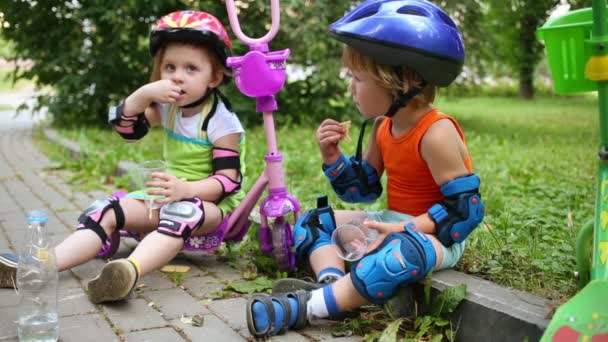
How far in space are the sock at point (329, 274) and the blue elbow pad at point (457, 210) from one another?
47 centimetres

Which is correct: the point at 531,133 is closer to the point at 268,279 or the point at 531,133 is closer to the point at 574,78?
the point at 268,279

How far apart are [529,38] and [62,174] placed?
51.1 ft

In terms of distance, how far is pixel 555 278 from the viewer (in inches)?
110

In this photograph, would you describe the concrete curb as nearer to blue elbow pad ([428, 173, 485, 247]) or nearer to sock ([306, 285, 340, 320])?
blue elbow pad ([428, 173, 485, 247])

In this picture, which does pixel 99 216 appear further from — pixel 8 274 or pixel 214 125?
pixel 214 125

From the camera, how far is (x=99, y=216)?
3330 mm

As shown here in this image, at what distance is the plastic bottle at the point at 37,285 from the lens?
8.38 ft

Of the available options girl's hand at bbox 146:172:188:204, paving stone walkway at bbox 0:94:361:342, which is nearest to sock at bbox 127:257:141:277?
paving stone walkway at bbox 0:94:361:342

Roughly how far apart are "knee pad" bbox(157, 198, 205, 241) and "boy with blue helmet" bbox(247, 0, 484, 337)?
525mm

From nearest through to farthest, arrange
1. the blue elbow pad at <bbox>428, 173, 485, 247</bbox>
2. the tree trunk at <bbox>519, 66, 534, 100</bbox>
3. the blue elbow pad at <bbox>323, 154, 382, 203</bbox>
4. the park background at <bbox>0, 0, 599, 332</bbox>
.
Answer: the blue elbow pad at <bbox>428, 173, 485, 247</bbox>, the blue elbow pad at <bbox>323, 154, 382, 203</bbox>, the park background at <bbox>0, 0, 599, 332</bbox>, the tree trunk at <bbox>519, 66, 534, 100</bbox>

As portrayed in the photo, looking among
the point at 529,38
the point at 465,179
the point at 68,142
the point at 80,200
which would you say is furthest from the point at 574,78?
the point at 529,38

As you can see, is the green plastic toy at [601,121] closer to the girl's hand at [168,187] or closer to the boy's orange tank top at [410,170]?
the boy's orange tank top at [410,170]

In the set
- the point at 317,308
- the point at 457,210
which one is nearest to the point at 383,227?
the point at 457,210

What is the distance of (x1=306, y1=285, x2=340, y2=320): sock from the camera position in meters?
2.71
